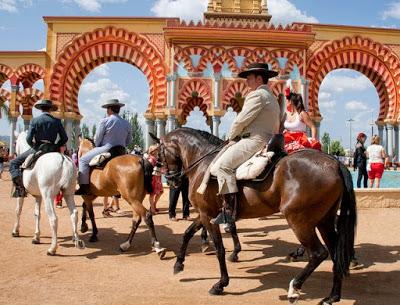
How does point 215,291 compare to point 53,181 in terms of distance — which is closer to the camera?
point 215,291

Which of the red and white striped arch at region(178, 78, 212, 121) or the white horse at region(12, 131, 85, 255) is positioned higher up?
→ the red and white striped arch at region(178, 78, 212, 121)

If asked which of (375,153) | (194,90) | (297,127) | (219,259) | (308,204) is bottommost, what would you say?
(219,259)

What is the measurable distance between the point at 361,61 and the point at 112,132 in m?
17.1

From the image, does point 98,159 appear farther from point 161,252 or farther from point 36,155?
point 161,252

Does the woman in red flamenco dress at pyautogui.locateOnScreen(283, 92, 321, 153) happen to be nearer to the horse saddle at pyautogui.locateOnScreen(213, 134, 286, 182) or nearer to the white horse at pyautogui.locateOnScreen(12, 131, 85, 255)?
the horse saddle at pyautogui.locateOnScreen(213, 134, 286, 182)

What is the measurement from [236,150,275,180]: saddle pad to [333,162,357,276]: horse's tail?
0.75 metres

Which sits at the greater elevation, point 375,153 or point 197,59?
point 197,59

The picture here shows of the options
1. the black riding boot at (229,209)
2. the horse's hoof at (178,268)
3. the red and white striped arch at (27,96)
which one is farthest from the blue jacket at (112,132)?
the red and white striped arch at (27,96)

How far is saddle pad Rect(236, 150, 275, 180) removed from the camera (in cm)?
414

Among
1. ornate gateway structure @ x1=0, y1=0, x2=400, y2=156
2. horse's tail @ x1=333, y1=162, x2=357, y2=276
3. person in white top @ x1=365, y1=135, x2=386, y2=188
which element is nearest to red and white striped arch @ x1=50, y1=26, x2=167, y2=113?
ornate gateway structure @ x1=0, y1=0, x2=400, y2=156

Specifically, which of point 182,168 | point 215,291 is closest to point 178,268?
point 215,291

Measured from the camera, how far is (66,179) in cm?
577

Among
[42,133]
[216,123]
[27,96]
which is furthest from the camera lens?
[27,96]

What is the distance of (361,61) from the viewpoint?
20.0 meters
